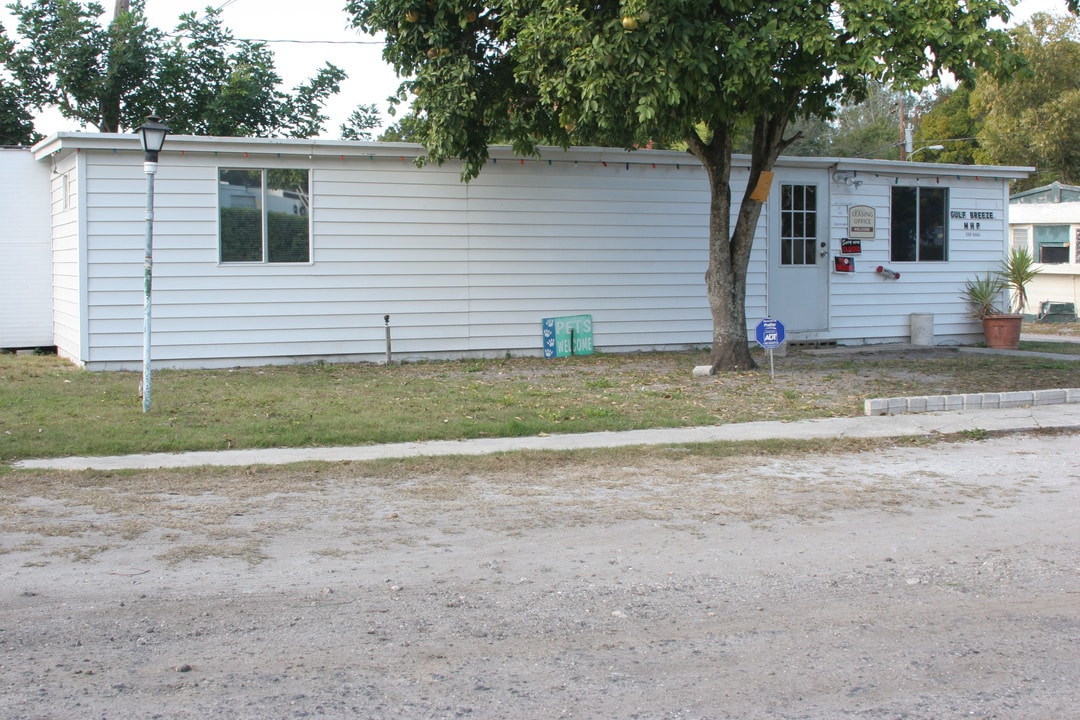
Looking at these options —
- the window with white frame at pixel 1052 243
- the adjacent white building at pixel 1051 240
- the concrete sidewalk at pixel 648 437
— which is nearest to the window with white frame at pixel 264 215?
the concrete sidewalk at pixel 648 437

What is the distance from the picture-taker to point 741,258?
1479 centimetres

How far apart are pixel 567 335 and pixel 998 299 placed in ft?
29.2

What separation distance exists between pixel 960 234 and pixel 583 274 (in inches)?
309

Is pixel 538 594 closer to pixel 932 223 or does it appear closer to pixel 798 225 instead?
pixel 798 225

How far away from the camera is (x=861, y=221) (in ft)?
61.9

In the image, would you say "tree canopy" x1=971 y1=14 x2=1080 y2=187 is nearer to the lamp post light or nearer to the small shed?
the small shed

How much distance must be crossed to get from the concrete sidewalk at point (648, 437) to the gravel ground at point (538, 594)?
43cm

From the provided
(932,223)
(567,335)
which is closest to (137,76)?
(567,335)

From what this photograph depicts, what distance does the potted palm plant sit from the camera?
18891 mm

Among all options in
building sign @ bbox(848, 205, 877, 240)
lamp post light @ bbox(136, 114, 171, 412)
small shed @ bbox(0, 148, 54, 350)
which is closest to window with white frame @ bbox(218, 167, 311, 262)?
small shed @ bbox(0, 148, 54, 350)

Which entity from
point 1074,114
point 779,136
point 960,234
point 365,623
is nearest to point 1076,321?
point 960,234

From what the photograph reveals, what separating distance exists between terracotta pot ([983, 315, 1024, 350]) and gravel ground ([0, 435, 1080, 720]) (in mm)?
10883

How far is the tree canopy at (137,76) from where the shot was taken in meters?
22.2

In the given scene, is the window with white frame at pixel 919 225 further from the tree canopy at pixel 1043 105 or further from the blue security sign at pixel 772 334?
the tree canopy at pixel 1043 105
